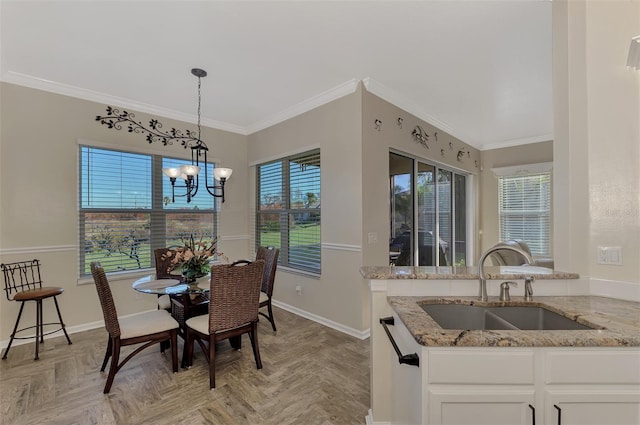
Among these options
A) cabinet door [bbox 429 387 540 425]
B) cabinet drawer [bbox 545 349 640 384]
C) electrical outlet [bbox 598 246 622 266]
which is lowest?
cabinet door [bbox 429 387 540 425]

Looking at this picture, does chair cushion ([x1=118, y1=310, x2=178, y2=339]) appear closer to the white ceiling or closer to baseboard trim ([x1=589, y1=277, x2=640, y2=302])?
the white ceiling

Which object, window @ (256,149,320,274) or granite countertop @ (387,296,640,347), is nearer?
granite countertop @ (387,296,640,347)

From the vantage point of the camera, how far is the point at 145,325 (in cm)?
229

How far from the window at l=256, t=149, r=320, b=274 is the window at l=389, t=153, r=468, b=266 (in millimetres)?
1054

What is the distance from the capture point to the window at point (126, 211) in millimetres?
3449

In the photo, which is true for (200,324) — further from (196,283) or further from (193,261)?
(193,261)

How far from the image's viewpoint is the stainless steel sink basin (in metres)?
1.43

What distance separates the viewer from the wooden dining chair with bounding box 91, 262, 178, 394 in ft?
6.99

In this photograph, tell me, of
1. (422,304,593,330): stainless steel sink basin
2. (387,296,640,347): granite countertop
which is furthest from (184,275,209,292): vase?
(422,304,593,330): stainless steel sink basin

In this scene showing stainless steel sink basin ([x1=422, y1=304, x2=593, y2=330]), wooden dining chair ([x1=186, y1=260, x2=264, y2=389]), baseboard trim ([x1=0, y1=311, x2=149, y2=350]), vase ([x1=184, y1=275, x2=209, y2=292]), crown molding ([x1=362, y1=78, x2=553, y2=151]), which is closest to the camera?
stainless steel sink basin ([x1=422, y1=304, x2=593, y2=330])

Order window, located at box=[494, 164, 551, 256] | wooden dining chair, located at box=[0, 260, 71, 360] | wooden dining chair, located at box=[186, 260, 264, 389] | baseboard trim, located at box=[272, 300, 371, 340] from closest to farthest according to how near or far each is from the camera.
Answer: wooden dining chair, located at box=[186, 260, 264, 389] < wooden dining chair, located at box=[0, 260, 71, 360] < baseboard trim, located at box=[272, 300, 371, 340] < window, located at box=[494, 164, 551, 256]

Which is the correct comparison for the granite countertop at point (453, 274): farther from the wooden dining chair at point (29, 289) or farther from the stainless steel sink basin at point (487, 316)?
the wooden dining chair at point (29, 289)

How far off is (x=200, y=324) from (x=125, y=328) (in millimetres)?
549

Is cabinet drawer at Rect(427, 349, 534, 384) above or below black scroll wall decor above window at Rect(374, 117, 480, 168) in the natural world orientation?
below
